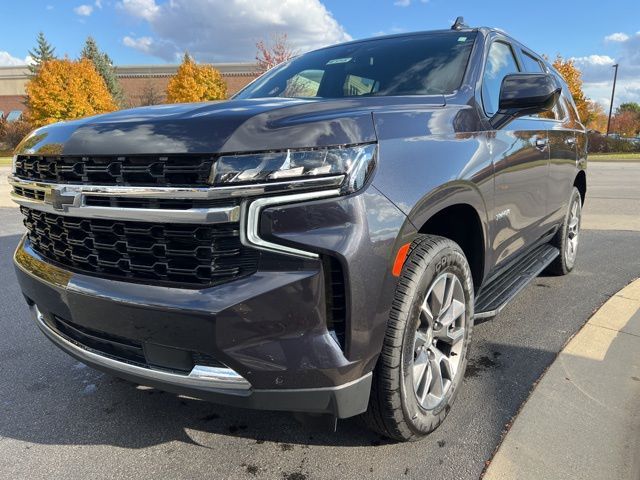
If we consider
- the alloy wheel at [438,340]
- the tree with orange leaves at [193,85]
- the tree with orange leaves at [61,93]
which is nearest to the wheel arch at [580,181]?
the alloy wheel at [438,340]

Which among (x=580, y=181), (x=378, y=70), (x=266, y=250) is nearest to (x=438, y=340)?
(x=266, y=250)

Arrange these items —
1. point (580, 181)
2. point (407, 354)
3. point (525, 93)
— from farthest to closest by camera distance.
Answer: point (580, 181)
point (525, 93)
point (407, 354)

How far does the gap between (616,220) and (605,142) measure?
1277 inches

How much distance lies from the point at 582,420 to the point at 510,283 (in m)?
1.03

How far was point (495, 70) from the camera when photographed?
3.07 metres

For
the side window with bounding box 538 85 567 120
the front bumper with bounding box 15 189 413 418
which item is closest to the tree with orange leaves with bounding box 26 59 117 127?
the side window with bounding box 538 85 567 120

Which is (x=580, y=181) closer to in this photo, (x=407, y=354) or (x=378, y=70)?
(x=378, y=70)

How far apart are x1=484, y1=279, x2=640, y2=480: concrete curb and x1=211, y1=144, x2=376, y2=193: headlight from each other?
132cm

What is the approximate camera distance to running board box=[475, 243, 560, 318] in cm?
269

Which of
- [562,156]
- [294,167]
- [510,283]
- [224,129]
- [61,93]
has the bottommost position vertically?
[510,283]

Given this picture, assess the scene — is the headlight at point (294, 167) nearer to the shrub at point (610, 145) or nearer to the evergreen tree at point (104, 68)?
the shrub at point (610, 145)

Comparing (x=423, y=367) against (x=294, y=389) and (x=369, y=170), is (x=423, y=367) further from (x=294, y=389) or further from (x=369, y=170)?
(x=369, y=170)

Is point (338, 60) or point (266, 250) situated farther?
point (338, 60)

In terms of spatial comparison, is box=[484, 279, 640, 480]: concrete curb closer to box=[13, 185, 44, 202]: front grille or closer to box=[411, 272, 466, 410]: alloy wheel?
box=[411, 272, 466, 410]: alloy wheel
